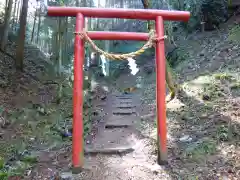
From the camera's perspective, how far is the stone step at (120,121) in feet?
24.1

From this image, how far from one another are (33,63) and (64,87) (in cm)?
248

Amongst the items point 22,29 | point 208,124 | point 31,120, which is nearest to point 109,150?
point 208,124

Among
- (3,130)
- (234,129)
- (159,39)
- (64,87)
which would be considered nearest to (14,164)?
(3,130)

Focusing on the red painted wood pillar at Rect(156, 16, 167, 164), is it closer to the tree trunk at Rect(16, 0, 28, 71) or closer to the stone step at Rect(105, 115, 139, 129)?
the stone step at Rect(105, 115, 139, 129)

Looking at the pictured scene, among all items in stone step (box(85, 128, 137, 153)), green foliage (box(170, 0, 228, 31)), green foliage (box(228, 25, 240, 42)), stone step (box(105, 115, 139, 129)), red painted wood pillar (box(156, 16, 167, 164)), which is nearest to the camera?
red painted wood pillar (box(156, 16, 167, 164))

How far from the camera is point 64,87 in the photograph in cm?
1282

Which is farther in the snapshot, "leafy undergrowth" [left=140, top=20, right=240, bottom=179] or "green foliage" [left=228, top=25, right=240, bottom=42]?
"green foliage" [left=228, top=25, right=240, bottom=42]

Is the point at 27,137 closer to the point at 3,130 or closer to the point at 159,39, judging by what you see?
the point at 3,130

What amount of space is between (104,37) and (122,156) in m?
2.34

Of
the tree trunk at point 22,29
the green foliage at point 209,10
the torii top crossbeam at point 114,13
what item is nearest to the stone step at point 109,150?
the torii top crossbeam at point 114,13

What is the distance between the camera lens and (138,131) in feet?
21.3

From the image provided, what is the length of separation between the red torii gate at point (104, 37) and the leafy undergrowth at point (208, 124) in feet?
1.89

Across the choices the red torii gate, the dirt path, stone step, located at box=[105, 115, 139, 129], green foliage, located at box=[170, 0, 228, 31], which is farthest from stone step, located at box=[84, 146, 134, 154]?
green foliage, located at box=[170, 0, 228, 31]

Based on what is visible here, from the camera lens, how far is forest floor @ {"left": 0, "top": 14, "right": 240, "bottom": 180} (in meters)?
4.30
